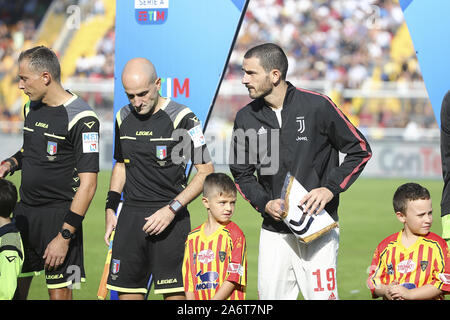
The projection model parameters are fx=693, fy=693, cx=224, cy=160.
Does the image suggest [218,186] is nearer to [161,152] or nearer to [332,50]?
[161,152]

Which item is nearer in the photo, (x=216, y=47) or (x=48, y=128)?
(x=48, y=128)

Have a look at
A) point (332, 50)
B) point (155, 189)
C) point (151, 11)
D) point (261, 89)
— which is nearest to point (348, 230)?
point (151, 11)

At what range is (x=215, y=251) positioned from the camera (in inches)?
180

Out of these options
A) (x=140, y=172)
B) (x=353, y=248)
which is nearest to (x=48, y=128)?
(x=140, y=172)

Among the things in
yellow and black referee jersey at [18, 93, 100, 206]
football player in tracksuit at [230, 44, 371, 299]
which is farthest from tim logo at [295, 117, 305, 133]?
yellow and black referee jersey at [18, 93, 100, 206]

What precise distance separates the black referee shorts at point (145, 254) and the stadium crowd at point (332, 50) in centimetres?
1248

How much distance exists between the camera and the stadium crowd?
17031 mm

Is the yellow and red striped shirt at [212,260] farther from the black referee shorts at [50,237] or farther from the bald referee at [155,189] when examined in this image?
the black referee shorts at [50,237]

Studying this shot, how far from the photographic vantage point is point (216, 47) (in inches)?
226

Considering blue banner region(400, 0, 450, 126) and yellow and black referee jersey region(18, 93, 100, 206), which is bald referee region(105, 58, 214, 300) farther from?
blue banner region(400, 0, 450, 126)

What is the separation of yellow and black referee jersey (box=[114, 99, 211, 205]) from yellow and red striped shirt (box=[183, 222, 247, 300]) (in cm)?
39
